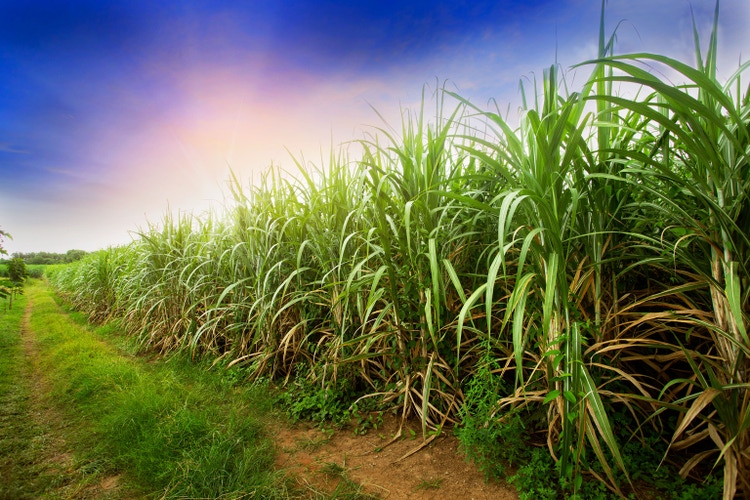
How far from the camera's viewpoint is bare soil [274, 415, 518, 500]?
137 cm

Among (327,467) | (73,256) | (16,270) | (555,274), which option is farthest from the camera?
(73,256)

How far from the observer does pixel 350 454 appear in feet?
5.53

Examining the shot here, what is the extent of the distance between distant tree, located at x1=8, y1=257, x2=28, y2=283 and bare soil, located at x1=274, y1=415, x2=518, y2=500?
128 inches

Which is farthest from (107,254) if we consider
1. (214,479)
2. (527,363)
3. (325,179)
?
(527,363)

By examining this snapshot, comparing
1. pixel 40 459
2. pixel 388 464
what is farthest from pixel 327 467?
pixel 40 459

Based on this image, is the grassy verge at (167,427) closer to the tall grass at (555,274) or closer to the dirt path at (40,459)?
the dirt path at (40,459)

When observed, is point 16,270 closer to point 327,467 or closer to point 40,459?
point 40,459

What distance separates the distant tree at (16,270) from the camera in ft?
10.7

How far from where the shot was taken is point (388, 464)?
1567 mm

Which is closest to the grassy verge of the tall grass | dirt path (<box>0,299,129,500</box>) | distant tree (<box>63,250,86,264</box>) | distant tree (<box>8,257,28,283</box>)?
dirt path (<box>0,299,129,500</box>)

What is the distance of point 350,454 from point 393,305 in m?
0.76

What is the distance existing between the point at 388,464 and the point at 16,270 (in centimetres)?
405

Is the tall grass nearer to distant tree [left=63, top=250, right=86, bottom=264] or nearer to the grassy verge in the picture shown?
the grassy verge

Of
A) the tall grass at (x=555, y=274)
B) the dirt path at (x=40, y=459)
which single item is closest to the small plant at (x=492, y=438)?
the tall grass at (x=555, y=274)
